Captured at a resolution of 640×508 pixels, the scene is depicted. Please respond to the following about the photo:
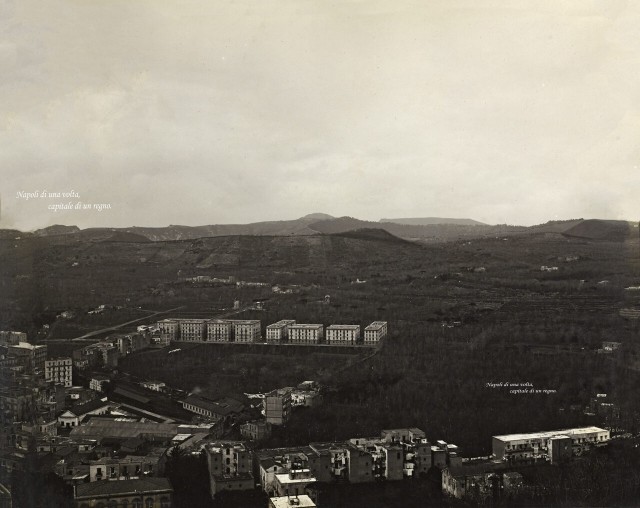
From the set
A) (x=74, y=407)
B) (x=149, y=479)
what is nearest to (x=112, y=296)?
(x=74, y=407)

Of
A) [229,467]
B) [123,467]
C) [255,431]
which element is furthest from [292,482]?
[123,467]

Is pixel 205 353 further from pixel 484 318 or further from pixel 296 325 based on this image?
pixel 484 318

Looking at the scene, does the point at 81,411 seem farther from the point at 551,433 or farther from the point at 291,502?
the point at 551,433

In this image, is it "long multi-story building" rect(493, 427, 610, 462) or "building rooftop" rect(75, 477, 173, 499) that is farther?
"long multi-story building" rect(493, 427, 610, 462)

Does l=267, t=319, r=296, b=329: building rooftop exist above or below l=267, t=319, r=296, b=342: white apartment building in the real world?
above

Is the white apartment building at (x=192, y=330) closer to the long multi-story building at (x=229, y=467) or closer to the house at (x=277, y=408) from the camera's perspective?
the house at (x=277, y=408)

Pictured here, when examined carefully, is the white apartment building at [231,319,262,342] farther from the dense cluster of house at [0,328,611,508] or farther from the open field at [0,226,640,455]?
the dense cluster of house at [0,328,611,508]

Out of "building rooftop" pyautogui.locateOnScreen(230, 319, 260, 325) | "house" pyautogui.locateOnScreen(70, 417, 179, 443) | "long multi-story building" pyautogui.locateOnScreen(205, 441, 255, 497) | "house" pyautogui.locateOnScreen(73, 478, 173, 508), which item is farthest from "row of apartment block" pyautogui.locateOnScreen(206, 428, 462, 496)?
"building rooftop" pyautogui.locateOnScreen(230, 319, 260, 325)
